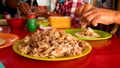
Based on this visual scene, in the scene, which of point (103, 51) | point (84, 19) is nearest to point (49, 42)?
point (103, 51)

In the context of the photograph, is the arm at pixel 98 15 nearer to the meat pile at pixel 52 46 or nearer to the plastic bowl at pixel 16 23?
the meat pile at pixel 52 46

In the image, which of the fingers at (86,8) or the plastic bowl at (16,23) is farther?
the plastic bowl at (16,23)

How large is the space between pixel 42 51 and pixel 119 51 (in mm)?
375

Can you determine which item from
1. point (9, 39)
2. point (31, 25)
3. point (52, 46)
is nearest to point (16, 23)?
point (31, 25)

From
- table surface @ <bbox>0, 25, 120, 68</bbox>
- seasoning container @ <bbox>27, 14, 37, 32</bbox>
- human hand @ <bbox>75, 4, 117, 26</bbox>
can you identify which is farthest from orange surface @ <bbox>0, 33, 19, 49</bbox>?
human hand @ <bbox>75, 4, 117, 26</bbox>

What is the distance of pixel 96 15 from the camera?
3.69 ft

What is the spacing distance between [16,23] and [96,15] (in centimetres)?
64

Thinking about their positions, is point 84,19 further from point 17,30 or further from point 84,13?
point 17,30

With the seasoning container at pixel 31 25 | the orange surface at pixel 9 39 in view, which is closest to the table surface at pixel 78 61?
the orange surface at pixel 9 39

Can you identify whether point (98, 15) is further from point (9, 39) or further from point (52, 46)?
point (9, 39)

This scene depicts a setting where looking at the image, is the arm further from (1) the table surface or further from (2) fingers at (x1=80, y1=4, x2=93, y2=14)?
(1) the table surface

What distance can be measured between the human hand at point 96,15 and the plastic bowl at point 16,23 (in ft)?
1.59

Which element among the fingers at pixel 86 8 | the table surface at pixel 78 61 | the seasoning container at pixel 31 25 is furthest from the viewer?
the seasoning container at pixel 31 25

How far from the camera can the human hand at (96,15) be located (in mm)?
1120
